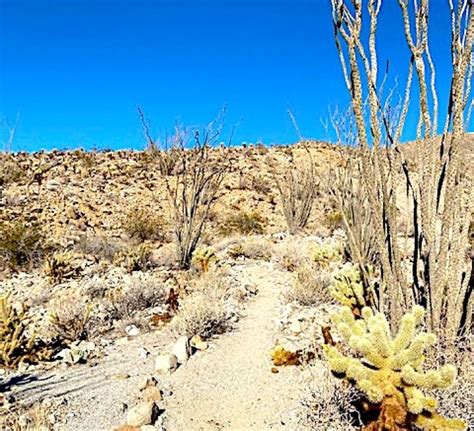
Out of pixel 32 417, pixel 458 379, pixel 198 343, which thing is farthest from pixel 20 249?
pixel 458 379

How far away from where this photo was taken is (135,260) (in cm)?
921

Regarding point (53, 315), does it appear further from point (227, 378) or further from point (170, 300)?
point (227, 378)

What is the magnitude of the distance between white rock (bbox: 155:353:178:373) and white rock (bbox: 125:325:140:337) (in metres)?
1.23

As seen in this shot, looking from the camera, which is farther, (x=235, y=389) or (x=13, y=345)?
(x=13, y=345)

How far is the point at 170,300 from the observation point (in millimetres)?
6215

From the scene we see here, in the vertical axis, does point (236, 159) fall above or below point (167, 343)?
above

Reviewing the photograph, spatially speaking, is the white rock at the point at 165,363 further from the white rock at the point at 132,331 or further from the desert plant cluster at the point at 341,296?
the white rock at the point at 132,331

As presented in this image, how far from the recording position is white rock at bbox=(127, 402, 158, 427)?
3.21 m

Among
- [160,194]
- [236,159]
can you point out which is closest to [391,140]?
[160,194]

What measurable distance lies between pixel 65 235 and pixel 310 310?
410 inches

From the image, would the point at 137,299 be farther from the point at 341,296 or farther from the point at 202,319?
the point at 341,296

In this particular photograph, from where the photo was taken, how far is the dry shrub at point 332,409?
9.85 ft

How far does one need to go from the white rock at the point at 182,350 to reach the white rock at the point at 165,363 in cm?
12

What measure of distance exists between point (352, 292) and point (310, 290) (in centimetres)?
142
